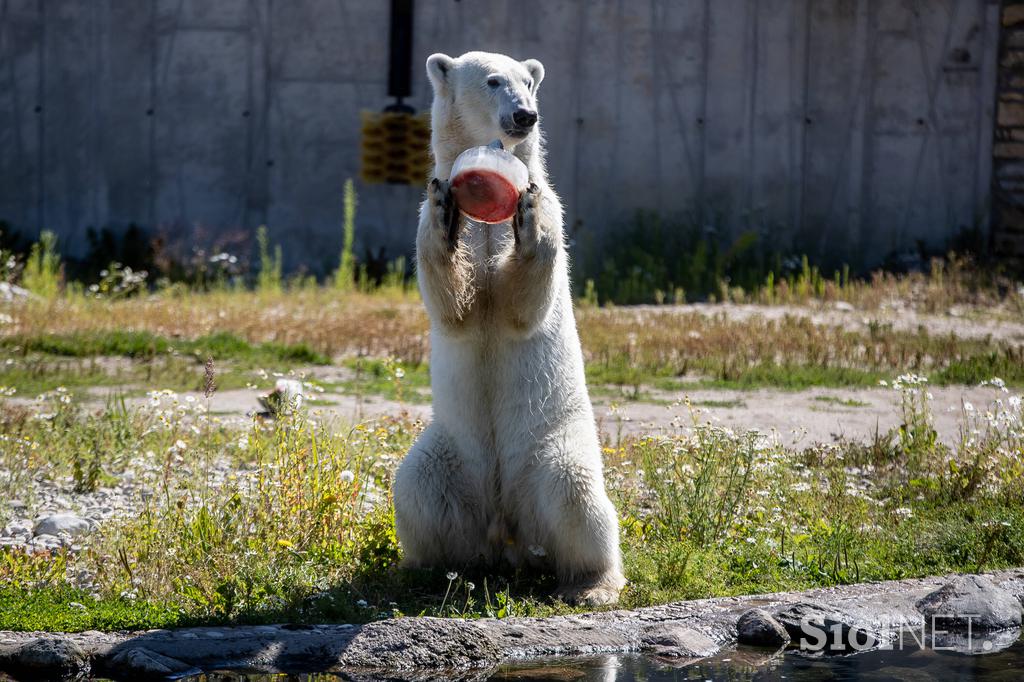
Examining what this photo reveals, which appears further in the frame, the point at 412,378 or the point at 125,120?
the point at 125,120

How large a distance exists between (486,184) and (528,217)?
21 cm

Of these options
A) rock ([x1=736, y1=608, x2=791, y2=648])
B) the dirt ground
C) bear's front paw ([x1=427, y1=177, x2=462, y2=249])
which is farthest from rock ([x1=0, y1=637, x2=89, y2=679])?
the dirt ground

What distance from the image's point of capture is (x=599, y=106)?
16.6 m

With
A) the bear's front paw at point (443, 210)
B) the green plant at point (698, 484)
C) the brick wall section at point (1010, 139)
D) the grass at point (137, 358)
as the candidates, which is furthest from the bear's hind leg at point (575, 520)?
the brick wall section at point (1010, 139)

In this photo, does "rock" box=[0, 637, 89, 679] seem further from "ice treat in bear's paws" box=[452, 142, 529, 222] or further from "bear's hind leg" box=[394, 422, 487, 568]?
"ice treat in bear's paws" box=[452, 142, 529, 222]

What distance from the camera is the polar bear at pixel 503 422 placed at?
5500 millimetres

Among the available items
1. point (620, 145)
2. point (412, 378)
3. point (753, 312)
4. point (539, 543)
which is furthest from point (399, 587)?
point (620, 145)

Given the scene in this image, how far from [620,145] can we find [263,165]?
170 inches

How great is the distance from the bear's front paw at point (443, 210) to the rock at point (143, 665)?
71.5 inches

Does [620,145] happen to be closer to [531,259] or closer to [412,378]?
[412,378]

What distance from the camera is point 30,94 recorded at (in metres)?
16.9

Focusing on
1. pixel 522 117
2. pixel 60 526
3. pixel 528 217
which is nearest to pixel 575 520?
pixel 528 217

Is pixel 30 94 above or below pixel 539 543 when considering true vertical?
above

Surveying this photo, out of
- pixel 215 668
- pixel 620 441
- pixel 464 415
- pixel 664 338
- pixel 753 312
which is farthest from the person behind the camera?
pixel 753 312
